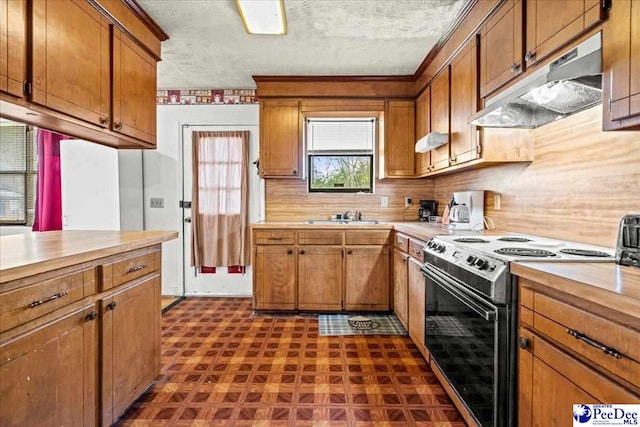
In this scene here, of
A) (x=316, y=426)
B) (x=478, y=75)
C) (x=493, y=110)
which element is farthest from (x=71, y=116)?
(x=478, y=75)

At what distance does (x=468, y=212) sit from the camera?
109 inches

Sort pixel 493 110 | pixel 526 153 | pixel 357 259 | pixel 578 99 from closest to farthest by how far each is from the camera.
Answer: pixel 578 99, pixel 493 110, pixel 526 153, pixel 357 259

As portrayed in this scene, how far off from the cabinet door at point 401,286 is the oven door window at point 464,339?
25.4 inches

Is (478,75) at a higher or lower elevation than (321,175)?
higher

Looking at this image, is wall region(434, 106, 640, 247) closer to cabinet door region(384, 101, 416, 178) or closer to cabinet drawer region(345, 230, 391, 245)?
cabinet drawer region(345, 230, 391, 245)

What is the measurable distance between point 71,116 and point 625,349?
2.44 meters

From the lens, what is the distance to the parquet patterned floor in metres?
1.80

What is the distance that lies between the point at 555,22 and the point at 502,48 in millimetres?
423

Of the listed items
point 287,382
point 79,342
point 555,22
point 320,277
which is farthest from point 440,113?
point 79,342

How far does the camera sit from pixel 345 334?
293cm

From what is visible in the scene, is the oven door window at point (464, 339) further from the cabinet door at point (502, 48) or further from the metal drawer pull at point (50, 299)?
the metal drawer pull at point (50, 299)

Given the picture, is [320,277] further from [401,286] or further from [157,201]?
[157,201]

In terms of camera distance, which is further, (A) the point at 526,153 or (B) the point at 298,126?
(B) the point at 298,126

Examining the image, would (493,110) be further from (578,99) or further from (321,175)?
(321,175)
